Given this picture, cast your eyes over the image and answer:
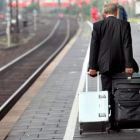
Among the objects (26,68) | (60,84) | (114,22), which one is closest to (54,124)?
(114,22)

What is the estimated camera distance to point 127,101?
6.97 m

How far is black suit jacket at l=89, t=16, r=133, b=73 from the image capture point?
712cm

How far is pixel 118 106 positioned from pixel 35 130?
1.39 metres

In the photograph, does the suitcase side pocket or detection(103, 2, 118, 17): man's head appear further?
detection(103, 2, 118, 17): man's head

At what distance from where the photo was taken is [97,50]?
7.21 m

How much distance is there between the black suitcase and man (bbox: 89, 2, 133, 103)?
0.15m

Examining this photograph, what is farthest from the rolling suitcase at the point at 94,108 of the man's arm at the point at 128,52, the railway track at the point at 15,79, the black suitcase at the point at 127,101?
the railway track at the point at 15,79

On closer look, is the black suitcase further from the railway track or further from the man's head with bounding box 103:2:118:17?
the railway track

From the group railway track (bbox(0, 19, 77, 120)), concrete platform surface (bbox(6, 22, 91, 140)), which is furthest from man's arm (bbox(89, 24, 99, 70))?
railway track (bbox(0, 19, 77, 120))

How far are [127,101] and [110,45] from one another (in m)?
0.75

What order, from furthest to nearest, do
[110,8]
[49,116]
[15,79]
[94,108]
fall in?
→ 1. [15,79]
2. [49,116]
3. [110,8]
4. [94,108]

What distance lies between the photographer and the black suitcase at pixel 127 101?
694cm

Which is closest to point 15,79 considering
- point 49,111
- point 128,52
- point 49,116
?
point 49,111

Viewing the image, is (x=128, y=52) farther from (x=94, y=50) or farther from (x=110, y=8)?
(x=110, y=8)
